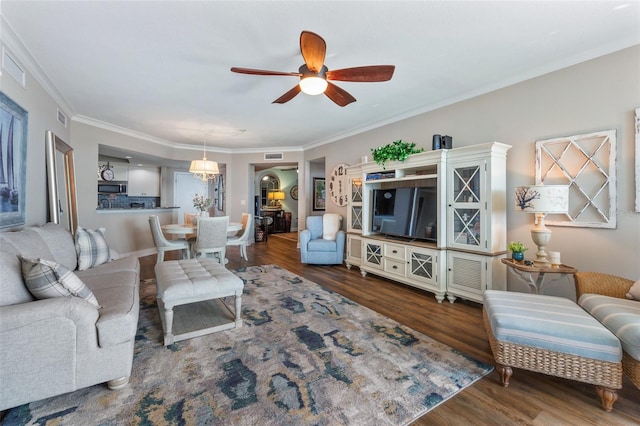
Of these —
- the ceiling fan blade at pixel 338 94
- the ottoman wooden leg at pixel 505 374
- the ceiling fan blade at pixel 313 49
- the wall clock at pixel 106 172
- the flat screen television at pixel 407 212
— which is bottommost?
the ottoman wooden leg at pixel 505 374

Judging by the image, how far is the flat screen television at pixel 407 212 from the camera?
348 centimetres

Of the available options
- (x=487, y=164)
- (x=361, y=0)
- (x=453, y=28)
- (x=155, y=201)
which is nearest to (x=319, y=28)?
(x=361, y=0)

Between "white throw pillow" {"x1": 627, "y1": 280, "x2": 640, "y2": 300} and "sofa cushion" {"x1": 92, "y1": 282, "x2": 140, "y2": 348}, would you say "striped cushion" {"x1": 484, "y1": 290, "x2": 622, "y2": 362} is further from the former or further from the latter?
"sofa cushion" {"x1": 92, "y1": 282, "x2": 140, "y2": 348}

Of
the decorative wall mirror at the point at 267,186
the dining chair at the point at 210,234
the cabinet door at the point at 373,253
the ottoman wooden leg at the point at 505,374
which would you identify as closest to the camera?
the ottoman wooden leg at the point at 505,374

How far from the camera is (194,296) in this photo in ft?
7.45

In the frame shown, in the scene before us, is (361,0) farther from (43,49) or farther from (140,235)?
(140,235)

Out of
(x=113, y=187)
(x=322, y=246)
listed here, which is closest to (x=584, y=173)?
(x=322, y=246)

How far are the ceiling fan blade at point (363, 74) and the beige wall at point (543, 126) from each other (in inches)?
68.6

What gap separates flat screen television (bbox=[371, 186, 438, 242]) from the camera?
3482 millimetres

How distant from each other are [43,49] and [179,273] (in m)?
2.34

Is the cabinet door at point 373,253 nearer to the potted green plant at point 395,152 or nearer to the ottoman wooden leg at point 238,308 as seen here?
the potted green plant at point 395,152

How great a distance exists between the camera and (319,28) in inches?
83.8

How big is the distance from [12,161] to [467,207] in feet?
14.4

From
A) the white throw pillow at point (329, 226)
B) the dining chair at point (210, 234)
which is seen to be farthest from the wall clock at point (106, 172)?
the white throw pillow at point (329, 226)
